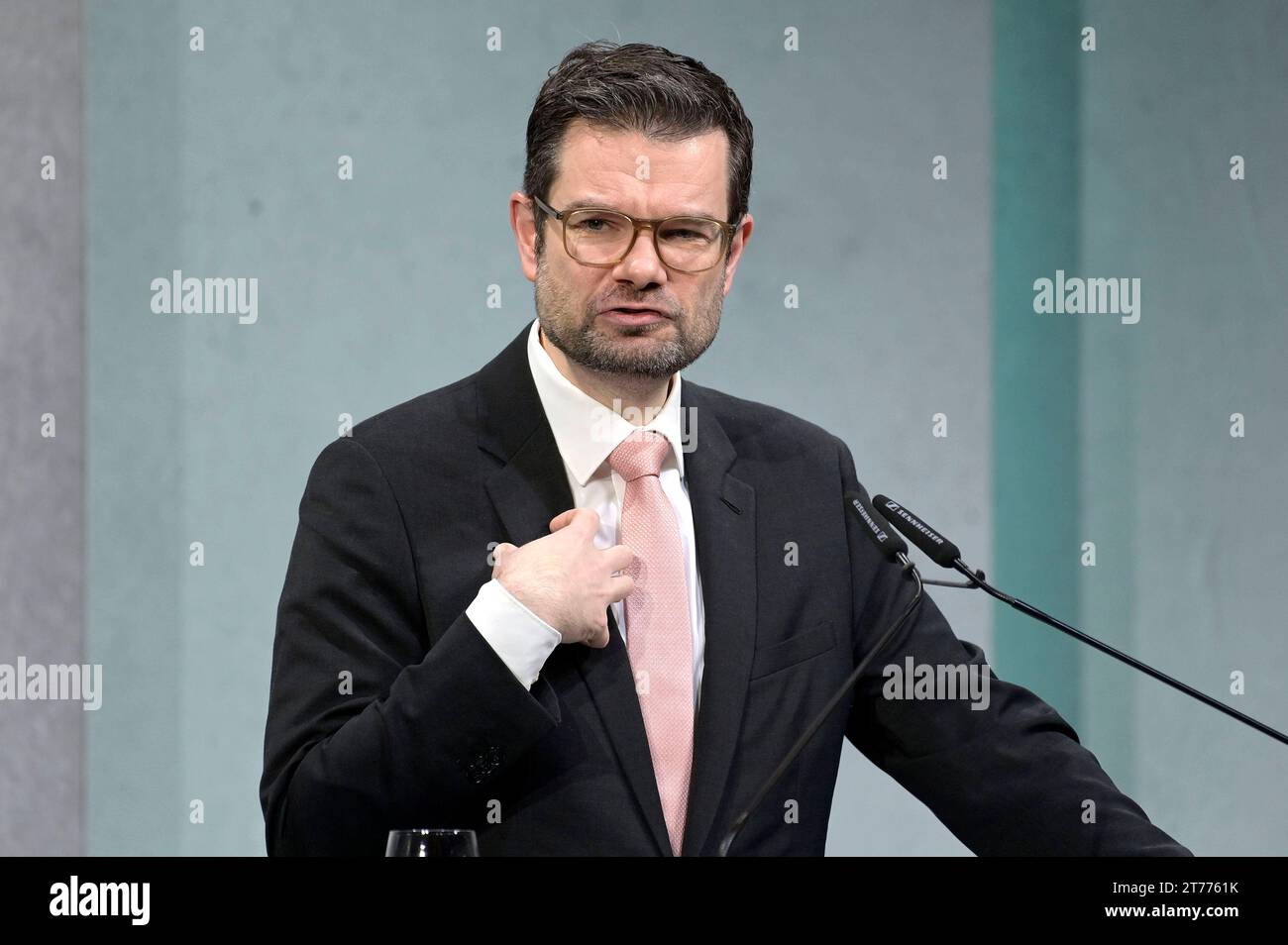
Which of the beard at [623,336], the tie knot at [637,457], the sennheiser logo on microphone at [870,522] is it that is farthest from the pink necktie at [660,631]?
Answer: the sennheiser logo on microphone at [870,522]

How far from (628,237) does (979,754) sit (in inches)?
31.5

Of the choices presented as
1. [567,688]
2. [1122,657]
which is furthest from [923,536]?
[567,688]

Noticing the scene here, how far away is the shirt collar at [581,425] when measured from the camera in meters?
1.82

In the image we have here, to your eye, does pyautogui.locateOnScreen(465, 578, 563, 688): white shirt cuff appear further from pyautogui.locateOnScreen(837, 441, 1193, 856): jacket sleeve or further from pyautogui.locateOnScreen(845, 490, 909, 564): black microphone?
pyautogui.locateOnScreen(837, 441, 1193, 856): jacket sleeve

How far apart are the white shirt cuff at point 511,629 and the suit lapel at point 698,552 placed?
0.13m

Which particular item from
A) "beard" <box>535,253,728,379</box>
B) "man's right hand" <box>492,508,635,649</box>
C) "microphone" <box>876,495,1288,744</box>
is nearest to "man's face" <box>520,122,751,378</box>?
"beard" <box>535,253,728,379</box>

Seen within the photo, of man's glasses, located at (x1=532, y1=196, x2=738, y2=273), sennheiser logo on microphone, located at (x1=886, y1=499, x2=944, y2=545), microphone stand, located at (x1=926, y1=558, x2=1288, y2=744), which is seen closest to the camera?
microphone stand, located at (x1=926, y1=558, x2=1288, y2=744)

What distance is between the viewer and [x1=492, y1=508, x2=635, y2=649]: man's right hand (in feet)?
5.16

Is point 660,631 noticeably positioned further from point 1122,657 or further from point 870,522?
point 1122,657

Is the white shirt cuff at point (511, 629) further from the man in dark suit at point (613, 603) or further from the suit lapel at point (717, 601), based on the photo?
the suit lapel at point (717, 601)

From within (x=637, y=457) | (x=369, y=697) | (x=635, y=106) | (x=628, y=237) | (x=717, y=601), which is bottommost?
(x=369, y=697)

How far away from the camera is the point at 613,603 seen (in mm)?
1688

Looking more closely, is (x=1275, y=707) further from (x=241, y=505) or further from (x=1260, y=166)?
(x=241, y=505)

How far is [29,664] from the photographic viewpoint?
2672mm
